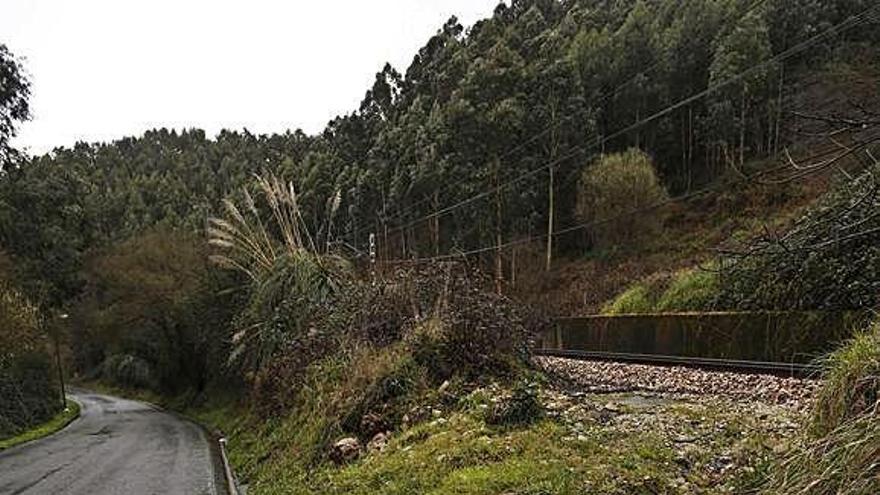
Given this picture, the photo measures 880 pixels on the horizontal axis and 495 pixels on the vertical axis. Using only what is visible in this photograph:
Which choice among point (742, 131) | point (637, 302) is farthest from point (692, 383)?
point (742, 131)

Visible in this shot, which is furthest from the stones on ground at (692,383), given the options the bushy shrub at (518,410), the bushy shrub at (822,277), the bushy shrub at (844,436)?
the bushy shrub at (844,436)

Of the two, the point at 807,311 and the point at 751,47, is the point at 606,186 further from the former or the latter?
the point at 807,311

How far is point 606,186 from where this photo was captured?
31.1 m

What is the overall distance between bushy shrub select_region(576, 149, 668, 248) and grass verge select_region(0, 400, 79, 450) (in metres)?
23.0

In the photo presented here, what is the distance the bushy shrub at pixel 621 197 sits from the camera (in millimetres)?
30938

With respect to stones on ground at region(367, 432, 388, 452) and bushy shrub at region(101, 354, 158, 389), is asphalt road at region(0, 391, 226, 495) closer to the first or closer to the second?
stones on ground at region(367, 432, 388, 452)

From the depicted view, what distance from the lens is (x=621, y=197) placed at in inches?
1224

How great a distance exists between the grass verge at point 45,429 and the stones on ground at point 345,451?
19.0 m

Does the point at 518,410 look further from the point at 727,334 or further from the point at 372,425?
the point at 727,334

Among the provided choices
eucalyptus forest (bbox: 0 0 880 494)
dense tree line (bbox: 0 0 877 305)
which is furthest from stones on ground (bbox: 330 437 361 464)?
dense tree line (bbox: 0 0 877 305)

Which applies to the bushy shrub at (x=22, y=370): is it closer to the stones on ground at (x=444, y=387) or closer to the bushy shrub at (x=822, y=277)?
the stones on ground at (x=444, y=387)

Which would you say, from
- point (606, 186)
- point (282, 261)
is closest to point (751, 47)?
point (606, 186)

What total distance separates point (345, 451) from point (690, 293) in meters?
11.8

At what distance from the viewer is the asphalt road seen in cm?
1375
